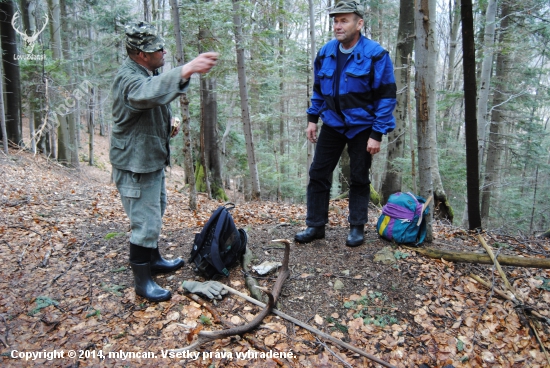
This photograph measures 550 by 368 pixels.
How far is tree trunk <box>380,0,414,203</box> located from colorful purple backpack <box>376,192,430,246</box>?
4.30 meters

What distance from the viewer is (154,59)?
8.61ft

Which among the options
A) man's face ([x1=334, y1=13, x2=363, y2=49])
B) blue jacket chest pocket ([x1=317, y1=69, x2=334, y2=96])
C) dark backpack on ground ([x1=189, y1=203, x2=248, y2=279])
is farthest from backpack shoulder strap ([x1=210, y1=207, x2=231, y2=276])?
man's face ([x1=334, y1=13, x2=363, y2=49])

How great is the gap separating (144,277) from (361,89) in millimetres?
2779

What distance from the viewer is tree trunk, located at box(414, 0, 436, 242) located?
318 centimetres

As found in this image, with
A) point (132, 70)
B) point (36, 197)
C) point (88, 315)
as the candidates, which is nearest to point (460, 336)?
point (88, 315)

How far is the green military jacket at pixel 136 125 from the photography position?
2.32 meters

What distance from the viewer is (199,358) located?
7.39 feet

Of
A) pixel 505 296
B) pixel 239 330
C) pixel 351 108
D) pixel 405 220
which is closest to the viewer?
pixel 239 330

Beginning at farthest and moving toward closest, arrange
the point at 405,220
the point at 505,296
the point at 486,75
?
the point at 486,75, the point at 405,220, the point at 505,296

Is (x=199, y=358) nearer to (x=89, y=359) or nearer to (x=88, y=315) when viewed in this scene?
(x=89, y=359)

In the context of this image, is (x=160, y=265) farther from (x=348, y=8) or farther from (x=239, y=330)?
(x=348, y=8)

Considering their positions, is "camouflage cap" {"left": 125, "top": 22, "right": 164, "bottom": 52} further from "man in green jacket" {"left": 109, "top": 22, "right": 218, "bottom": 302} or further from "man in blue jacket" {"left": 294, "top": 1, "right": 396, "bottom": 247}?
"man in blue jacket" {"left": 294, "top": 1, "right": 396, "bottom": 247}

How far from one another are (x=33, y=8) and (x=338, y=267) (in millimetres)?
17002

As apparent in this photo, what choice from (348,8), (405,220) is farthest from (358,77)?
(405,220)
